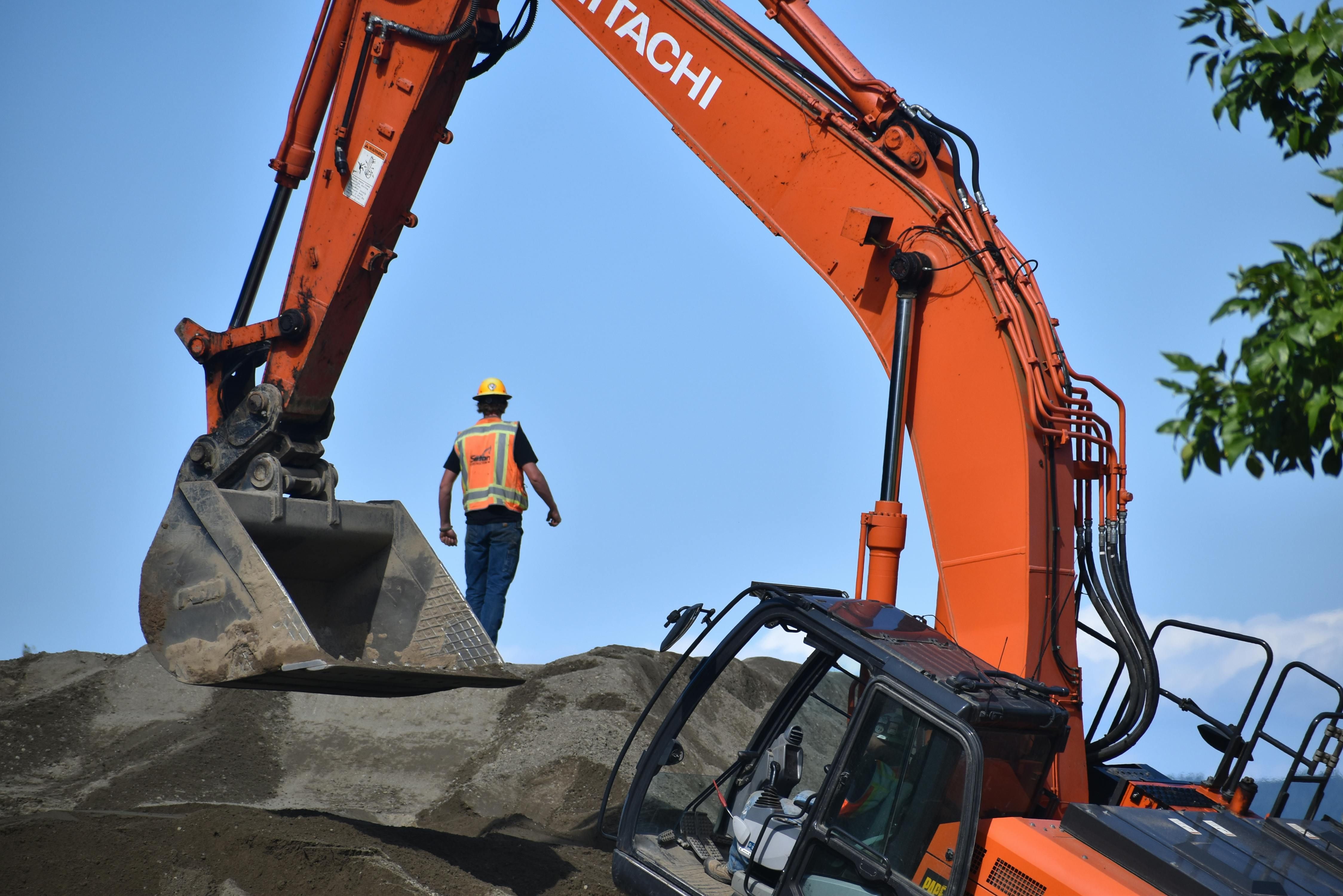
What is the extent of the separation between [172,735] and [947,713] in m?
7.00

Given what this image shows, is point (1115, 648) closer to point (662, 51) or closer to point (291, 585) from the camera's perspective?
point (662, 51)

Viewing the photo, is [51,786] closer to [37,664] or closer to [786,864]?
[37,664]

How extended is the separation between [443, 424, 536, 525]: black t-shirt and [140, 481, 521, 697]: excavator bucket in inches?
67.9

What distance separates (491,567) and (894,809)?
4.69 meters

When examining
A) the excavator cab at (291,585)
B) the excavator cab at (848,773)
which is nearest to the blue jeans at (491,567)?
the excavator cab at (291,585)

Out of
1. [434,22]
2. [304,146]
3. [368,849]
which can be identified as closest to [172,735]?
[368,849]

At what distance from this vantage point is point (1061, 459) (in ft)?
15.6

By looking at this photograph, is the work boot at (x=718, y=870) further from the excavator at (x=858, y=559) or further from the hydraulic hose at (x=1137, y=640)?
the hydraulic hose at (x=1137, y=640)

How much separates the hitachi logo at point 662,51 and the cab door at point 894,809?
113 inches

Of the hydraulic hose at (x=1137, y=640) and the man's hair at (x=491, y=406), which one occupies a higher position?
the man's hair at (x=491, y=406)

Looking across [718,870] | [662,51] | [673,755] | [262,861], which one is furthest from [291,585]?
[662,51]

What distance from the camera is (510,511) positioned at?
26.9 feet

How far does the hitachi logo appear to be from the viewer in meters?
5.57

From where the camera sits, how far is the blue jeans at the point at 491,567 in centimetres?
813
